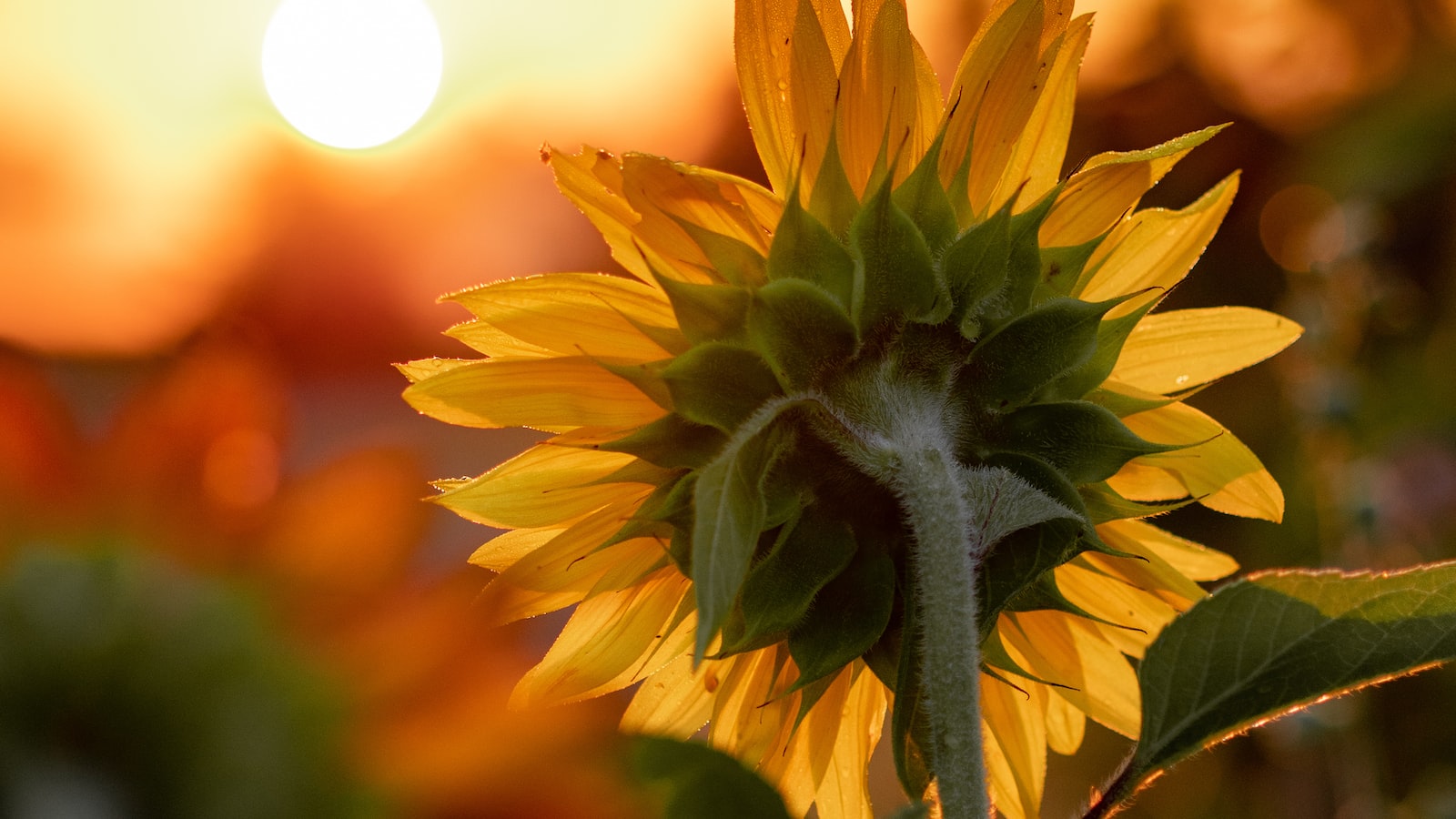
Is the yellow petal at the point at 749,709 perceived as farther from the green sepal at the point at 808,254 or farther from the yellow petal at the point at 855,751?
the green sepal at the point at 808,254

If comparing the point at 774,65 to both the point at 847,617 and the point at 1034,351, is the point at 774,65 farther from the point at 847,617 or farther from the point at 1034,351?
the point at 847,617

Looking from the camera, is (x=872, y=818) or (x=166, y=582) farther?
(x=872, y=818)

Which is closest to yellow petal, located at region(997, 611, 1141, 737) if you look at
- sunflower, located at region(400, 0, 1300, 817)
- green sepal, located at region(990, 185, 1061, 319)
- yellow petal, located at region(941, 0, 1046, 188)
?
sunflower, located at region(400, 0, 1300, 817)

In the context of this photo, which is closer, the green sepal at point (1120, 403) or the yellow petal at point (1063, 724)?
the green sepal at point (1120, 403)

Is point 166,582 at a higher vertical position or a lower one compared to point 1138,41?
lower

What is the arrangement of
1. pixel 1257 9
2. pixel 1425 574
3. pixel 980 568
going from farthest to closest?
pixel 1257 9, pixel 980 568, pixel 1425 574

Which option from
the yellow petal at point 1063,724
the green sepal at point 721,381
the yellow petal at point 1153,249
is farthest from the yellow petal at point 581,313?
the yellow petal at point 1063,724

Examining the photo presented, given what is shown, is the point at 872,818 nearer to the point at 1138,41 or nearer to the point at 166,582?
the point at 166,582

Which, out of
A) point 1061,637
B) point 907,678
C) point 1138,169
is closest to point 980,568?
point 907,678
